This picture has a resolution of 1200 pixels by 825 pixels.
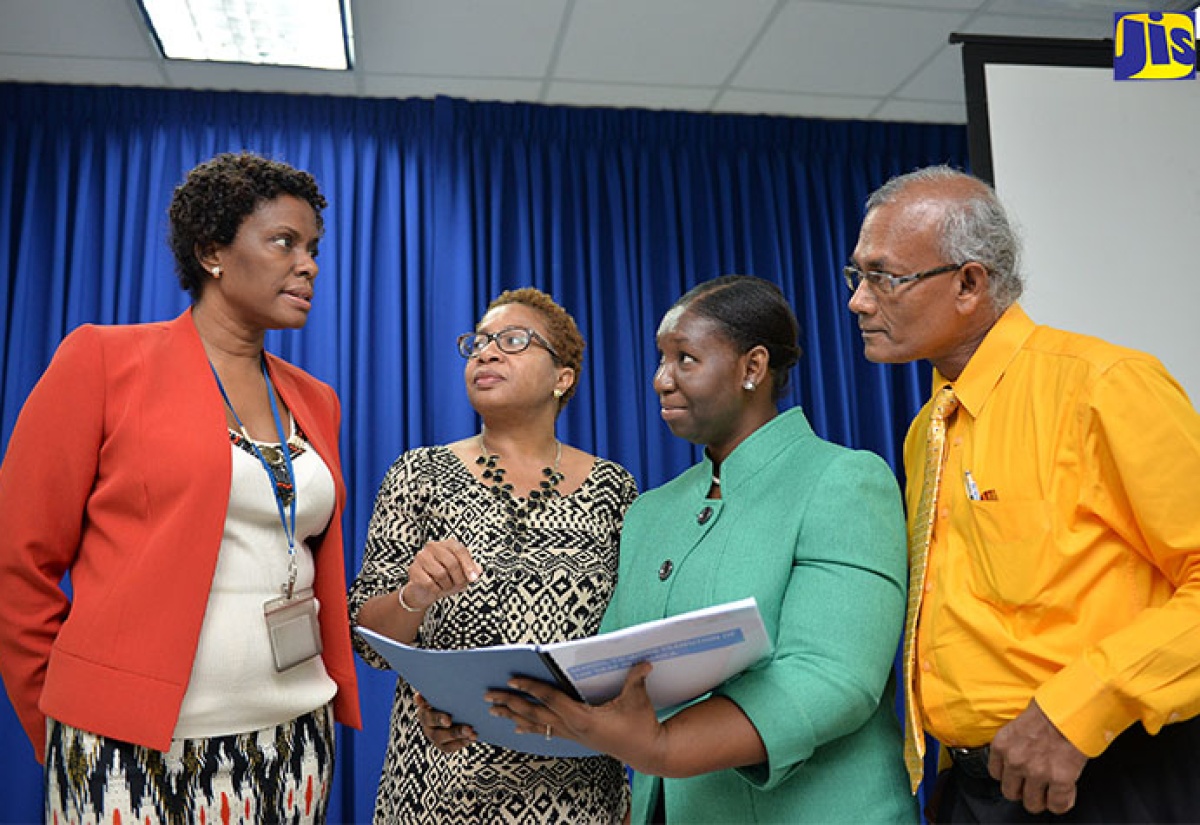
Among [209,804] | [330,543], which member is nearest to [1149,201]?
[330,543]

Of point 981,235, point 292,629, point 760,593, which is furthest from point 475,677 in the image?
point 981,235

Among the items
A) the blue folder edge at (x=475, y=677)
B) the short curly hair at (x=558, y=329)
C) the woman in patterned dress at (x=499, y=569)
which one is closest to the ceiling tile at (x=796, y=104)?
the short curly hair at (x=558, y=329)

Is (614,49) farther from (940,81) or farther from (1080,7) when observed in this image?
(1080,7)

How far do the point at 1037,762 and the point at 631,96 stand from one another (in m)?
3.77

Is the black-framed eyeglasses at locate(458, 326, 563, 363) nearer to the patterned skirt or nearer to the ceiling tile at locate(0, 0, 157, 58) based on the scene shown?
the patterned skirt

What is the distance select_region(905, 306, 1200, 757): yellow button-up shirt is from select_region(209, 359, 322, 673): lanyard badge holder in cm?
97

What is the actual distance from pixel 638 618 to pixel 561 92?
335 cm

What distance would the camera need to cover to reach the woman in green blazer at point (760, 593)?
1.25m

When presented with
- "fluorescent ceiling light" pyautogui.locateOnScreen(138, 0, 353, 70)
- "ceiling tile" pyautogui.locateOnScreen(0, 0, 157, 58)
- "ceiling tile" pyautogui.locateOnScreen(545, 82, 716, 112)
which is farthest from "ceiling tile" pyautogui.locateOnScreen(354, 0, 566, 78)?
"ceiling tile" pyautogui.locateOnScreen(0, 0, 157, 58)

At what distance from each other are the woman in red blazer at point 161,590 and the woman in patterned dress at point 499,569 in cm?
21

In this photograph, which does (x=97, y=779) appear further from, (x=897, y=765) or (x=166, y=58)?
(x=166, y=58)

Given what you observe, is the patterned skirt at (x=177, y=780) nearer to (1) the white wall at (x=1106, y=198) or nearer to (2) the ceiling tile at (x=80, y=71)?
(1) the white wall at (x=1106, y=198)

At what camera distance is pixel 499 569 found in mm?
1943

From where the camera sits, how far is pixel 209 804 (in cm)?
156
